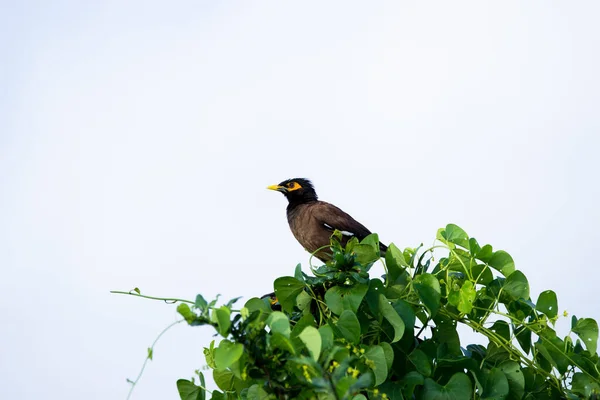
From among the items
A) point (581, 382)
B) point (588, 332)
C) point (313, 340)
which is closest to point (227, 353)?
point (313, 340)

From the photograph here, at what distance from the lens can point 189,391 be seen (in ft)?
10.6

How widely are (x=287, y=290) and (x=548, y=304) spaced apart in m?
1.07

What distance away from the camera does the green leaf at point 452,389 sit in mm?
2840

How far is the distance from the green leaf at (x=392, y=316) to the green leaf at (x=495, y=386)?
0.44 meters

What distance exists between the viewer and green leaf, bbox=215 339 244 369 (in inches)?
72.2

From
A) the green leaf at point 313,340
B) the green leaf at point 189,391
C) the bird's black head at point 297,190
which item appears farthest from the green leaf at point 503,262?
the bird's black head at point 297,190

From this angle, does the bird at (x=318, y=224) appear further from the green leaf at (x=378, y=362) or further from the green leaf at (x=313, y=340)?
the green leaf at (x=313, y=340)

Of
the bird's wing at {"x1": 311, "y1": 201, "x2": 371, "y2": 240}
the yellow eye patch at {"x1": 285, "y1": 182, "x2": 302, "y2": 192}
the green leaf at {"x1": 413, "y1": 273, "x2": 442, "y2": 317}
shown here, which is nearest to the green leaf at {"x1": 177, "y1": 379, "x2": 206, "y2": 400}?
the green leaf at {"x1": 413, "y1": 273, "x2": 442, "y2": 317}

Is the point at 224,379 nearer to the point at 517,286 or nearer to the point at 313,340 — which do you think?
the point at 517,286

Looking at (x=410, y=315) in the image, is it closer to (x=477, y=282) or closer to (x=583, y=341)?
(x=477, y=282)

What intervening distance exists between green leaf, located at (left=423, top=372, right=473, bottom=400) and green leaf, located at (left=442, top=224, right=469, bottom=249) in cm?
60

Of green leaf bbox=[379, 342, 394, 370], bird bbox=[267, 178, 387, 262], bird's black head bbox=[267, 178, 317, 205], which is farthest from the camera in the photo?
bird's black head bbox=[267, 178, 317, 205]

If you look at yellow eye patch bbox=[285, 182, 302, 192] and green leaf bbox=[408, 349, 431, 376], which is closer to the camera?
green leaf bbox=[408, 349, 431, 376]

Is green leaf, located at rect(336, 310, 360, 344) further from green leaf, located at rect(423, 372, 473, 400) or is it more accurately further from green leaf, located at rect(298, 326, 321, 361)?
green leaf, located at rect(298, 326, 321, 361)
